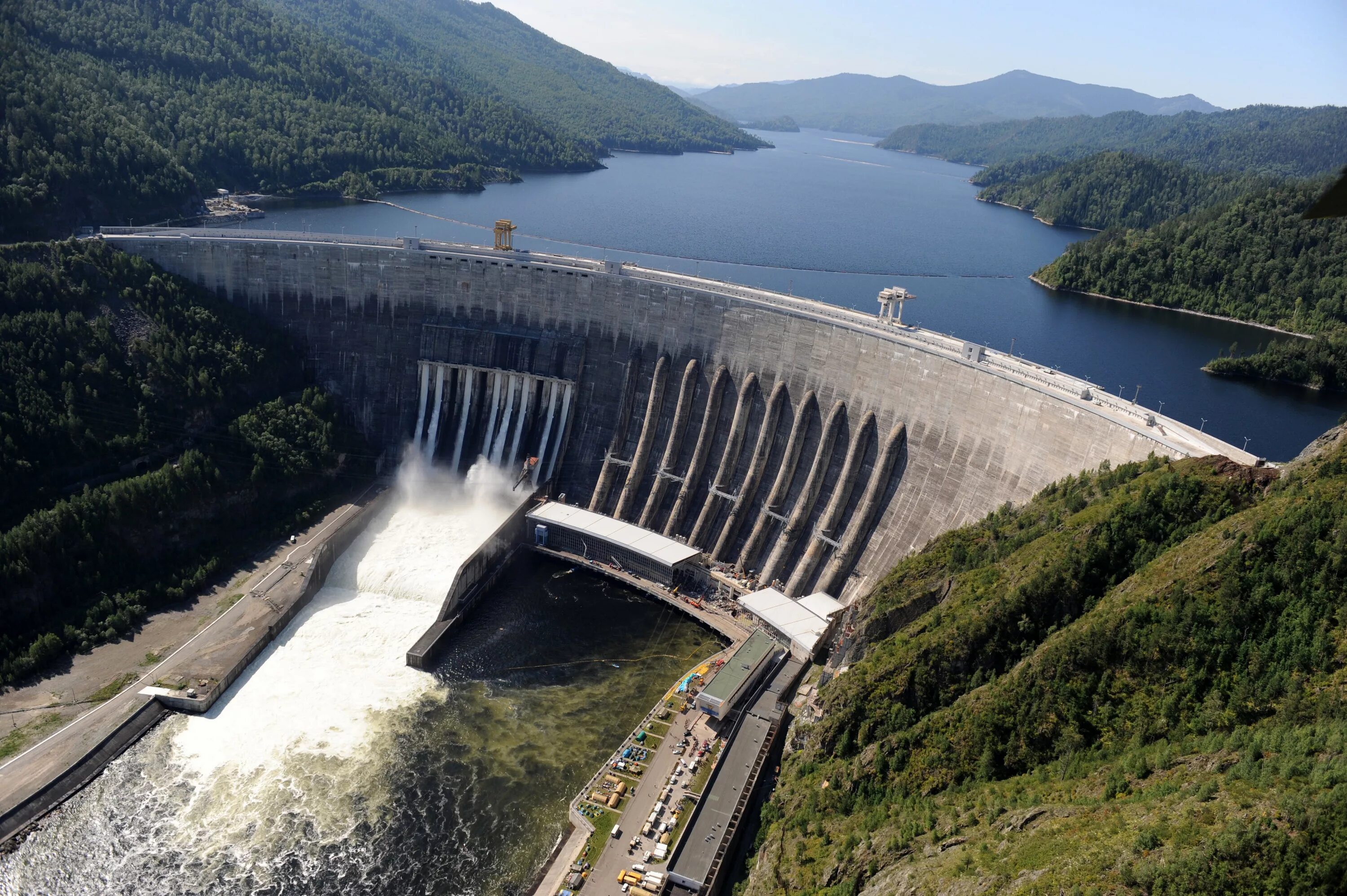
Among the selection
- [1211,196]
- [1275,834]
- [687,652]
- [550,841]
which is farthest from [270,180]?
[1211,196]

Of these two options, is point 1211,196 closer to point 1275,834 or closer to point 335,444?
point 335,444

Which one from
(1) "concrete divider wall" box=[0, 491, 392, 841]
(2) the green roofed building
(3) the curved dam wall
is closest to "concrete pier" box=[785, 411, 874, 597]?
(3) the curved dam wall

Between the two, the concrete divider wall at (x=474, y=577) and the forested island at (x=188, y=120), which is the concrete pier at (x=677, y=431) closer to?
the concrete divider wall at (x=474, y=577)

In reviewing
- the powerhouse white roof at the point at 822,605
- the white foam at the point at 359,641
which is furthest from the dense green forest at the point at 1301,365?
the white foam at the point at 359,641

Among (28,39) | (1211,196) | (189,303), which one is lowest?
(189,303)

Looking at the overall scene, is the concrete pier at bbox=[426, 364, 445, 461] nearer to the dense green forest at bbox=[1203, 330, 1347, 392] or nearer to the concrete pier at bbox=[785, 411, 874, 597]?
the concrete pier at bbox=[785, 411, 874, 597]

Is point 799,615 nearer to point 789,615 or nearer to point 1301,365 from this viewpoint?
point 789,615
